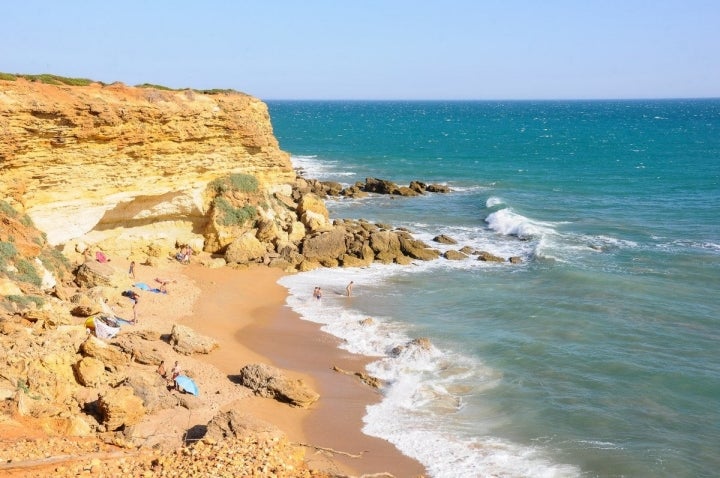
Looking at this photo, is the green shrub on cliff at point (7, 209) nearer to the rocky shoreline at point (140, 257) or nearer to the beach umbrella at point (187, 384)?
the rocky shoreline at point (140, 257)

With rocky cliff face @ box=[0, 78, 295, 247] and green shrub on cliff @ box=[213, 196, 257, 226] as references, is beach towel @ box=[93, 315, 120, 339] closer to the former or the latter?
rocky cliff face @ box=[0, 78, 295, 247]

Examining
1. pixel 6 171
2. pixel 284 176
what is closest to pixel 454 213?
pixel 284 176

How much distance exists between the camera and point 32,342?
1556 centimetres

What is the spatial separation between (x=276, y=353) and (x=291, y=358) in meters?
0.61

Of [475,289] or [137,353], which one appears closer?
[137,353]

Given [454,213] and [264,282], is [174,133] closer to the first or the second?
[264,282]

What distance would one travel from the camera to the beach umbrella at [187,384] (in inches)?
656

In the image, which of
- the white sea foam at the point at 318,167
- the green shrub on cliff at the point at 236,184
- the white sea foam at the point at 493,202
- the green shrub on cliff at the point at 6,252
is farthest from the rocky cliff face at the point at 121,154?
the white sea foam at the point at 318,167

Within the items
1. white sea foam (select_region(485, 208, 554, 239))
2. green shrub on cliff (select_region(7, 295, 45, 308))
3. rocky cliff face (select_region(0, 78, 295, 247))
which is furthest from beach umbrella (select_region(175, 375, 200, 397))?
white sea foam (select_region(485, 208, 554, 239))

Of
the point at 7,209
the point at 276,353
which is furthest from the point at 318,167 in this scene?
the point at 276,353

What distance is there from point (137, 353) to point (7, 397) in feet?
14.1

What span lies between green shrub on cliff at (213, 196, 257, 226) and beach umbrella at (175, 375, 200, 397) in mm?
14380

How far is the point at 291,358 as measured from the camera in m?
21.1

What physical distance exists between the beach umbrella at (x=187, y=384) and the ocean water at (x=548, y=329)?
4547 millimetres
